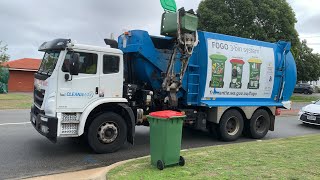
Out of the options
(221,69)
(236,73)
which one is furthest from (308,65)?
(221,69)

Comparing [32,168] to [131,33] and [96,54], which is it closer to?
[96,54]

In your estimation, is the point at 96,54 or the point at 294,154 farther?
the point at 96,54

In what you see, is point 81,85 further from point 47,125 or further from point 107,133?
point 107,133

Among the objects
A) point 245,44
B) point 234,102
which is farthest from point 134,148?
point 245,44

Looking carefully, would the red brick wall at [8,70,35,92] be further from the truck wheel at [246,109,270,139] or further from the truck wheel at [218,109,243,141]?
the truck wheel at [218,109,243,141]

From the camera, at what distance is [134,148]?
9461 millimetres

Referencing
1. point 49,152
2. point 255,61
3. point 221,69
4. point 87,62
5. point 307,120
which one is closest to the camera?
point 87,62

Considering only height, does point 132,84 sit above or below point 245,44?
below

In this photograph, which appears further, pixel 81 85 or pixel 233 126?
pixel 233 126

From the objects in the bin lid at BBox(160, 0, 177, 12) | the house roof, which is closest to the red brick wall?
the house roof

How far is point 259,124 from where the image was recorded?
1230 cm

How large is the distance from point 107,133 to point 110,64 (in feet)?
5.27

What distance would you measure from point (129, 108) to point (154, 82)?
1.48m

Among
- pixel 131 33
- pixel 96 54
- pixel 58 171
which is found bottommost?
pixel 58 171
